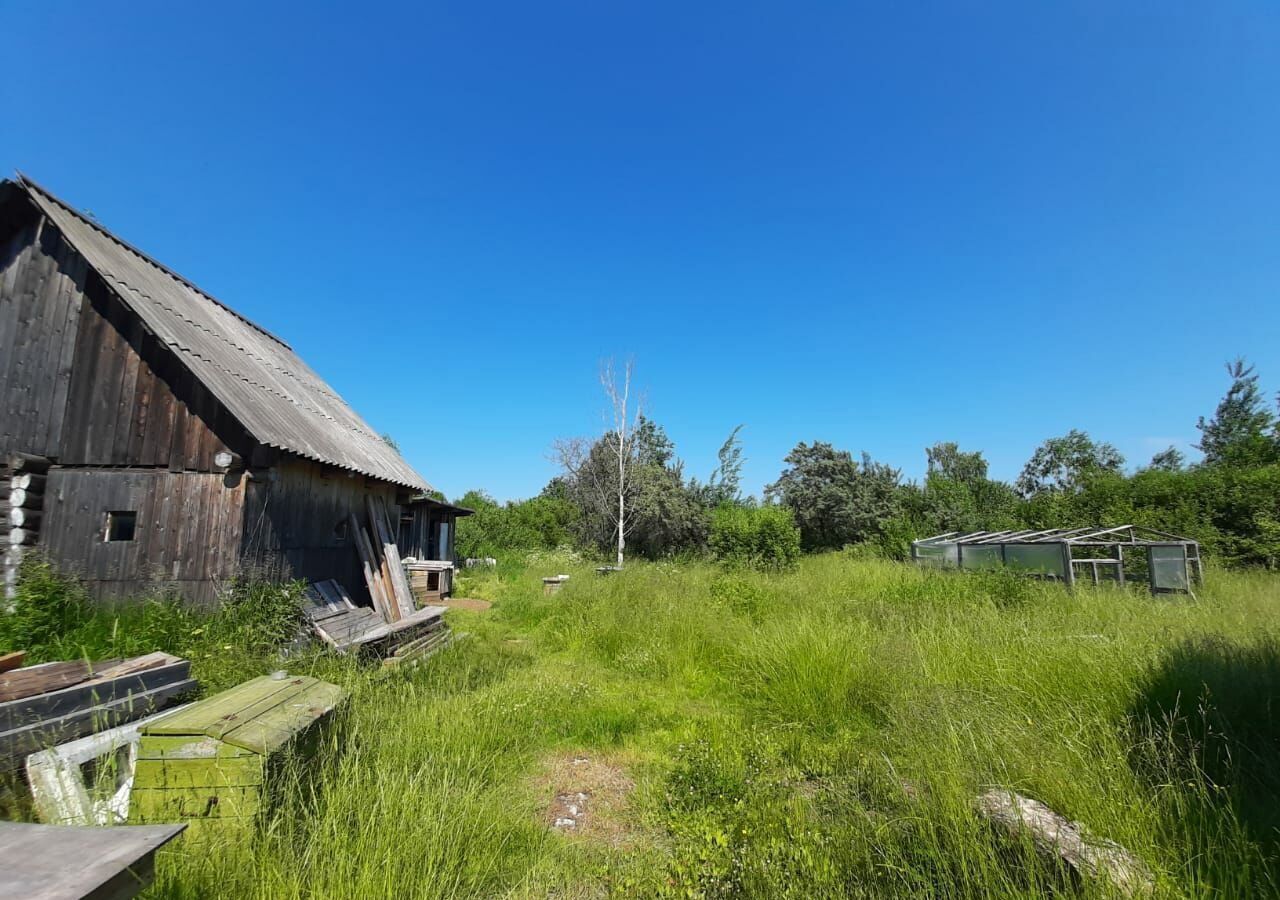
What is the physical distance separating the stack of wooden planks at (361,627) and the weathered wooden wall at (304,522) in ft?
1.57

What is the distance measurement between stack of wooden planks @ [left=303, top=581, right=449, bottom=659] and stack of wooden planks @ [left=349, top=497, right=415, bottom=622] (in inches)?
20.1

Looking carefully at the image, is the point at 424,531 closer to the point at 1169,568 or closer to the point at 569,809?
the point at 569,809

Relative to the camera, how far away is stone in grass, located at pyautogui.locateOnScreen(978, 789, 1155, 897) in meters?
2.20

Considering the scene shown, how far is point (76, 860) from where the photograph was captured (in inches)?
55.6

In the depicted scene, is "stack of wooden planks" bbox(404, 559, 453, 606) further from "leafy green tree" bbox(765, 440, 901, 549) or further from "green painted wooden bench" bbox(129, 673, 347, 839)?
"leafy green tree" bbox(765, 440, 901, 549)

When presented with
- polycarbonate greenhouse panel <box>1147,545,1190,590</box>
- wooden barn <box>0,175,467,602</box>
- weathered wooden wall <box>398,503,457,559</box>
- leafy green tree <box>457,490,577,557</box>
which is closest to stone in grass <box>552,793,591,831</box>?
wooden barn <box>0,175,467,602</box>

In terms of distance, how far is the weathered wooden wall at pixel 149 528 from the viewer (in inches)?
261

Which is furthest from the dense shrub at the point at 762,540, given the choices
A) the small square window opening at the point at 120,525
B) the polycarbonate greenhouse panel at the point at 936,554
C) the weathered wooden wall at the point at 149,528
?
the small square window opening at the point at 120,525

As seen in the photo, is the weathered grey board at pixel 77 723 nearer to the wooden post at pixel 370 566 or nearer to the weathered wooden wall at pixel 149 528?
the weathered wooden wall at pixel 149 528

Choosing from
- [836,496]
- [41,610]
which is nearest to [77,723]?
[41,610]

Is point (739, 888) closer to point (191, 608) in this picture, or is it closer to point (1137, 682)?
point (1137, 682)

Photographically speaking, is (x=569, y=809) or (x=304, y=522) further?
(x=304, y=522)

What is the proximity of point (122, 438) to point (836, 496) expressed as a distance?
23026mm

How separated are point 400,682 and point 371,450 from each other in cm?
780
